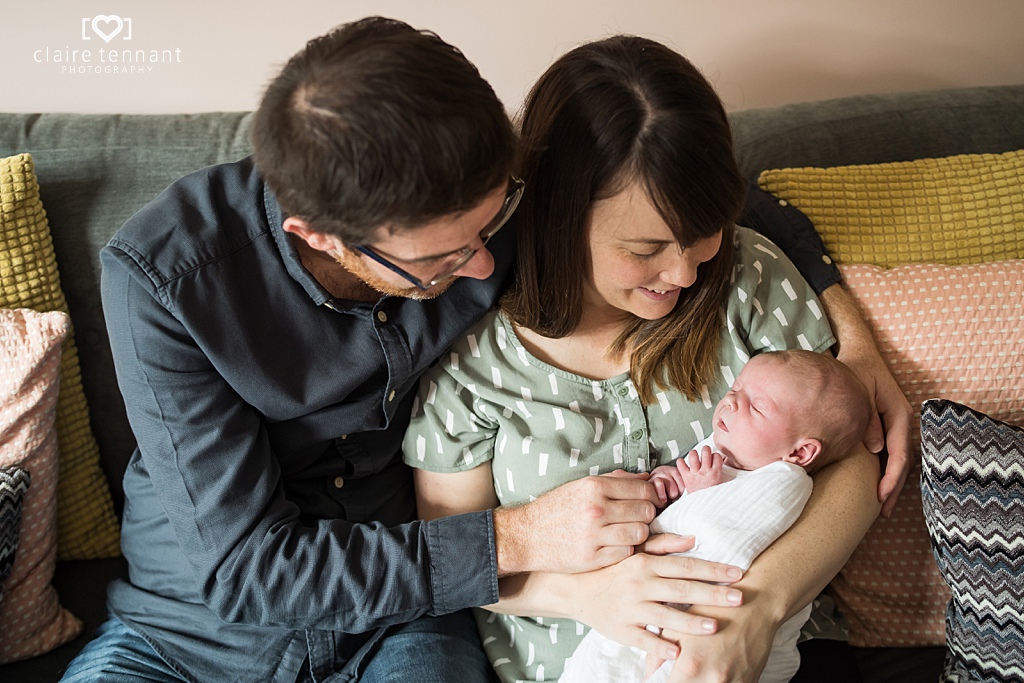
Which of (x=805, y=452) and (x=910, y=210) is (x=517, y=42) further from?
(x=805, y=452)

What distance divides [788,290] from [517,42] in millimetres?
965

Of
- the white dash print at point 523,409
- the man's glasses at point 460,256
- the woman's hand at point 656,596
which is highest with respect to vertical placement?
the man's glasses at point 460,256

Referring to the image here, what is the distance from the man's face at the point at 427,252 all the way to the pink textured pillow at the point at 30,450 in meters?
0.71

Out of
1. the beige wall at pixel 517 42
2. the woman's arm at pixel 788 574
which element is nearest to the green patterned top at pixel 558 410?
the woman's arm at pixel 788 574

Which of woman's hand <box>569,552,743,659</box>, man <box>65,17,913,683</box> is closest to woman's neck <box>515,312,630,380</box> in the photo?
man <box>65,17,913,683</box>

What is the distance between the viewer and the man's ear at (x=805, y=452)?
157 centimetres

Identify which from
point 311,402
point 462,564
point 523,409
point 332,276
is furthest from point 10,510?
point 523,409

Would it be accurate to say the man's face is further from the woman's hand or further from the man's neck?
the woman's hand

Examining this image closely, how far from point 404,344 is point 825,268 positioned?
0.88 m

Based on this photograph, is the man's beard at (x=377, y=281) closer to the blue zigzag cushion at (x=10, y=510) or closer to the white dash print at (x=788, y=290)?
the white dash print at (x=788, y=290)

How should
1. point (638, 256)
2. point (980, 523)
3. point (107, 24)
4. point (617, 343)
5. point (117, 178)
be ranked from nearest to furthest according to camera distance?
point (638, 256) → point (980, 523) → point (617, 343) → point (117, 178) → point (107, 24)

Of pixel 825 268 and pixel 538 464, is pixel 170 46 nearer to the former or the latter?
pixel 538 464

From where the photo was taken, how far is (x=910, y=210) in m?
1.88

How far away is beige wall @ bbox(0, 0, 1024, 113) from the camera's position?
2037 mm
